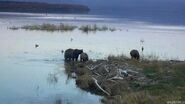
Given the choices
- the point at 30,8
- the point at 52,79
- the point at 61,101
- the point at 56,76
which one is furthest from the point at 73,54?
the point at 30,8

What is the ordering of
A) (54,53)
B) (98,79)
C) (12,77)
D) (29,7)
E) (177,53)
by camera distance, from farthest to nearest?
(29,7)
(177,53)
(54,53)
(12,77)
(98,79)

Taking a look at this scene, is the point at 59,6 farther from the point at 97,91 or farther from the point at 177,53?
the point at 97,91

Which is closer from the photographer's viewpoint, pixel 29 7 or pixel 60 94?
pixel 60 94

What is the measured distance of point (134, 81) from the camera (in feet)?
81.6

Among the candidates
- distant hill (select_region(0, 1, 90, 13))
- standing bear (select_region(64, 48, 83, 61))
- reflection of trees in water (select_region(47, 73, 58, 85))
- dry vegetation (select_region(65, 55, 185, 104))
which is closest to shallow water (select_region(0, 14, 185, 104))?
reflection of trees in water (select_region(47, 73, 58, 85))

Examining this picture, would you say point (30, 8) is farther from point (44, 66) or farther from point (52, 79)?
point (52, 79)

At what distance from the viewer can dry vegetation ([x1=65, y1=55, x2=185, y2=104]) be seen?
2081 cm

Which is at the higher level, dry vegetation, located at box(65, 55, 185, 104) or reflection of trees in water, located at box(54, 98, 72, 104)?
dry vegetation, located at box(65, 55, 185, 104)

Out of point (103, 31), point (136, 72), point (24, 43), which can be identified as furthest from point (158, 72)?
point (103, 31)

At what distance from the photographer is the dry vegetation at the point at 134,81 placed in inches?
819

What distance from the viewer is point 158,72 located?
26.3m

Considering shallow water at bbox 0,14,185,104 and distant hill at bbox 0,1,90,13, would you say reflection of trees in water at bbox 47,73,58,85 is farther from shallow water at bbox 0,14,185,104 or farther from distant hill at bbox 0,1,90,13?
distant hill at bbox 0,1,90,13

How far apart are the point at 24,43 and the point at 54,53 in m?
7.39

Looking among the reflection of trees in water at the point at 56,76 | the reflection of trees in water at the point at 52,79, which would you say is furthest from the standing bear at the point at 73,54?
the reflection of trees in water at the point at 52,79
